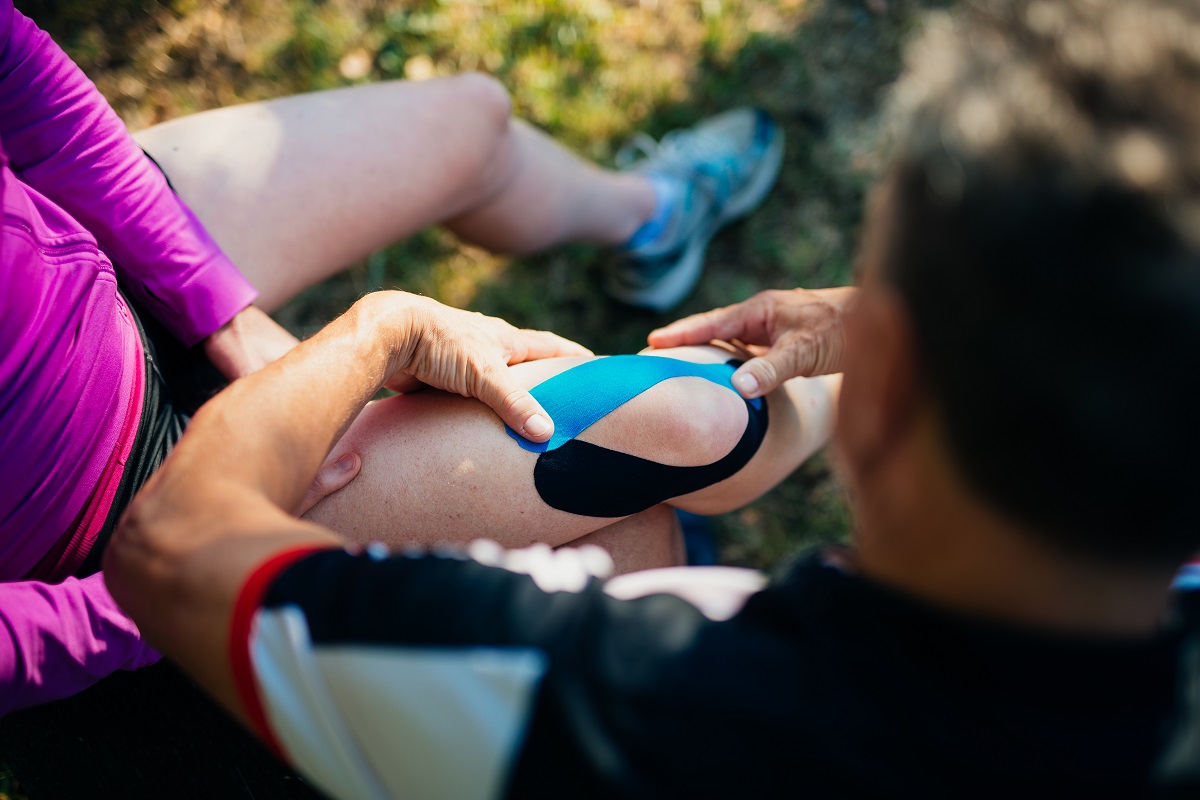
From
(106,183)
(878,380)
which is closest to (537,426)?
(878,380)

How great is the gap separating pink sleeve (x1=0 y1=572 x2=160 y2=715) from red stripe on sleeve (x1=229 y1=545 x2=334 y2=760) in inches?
21.0

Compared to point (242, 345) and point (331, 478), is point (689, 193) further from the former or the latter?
point (331, 478)

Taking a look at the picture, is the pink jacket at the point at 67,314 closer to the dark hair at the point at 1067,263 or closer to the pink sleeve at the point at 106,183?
the pink sleeve at the point at 106,183

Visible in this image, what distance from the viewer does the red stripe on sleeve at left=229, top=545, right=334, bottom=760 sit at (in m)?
0.87

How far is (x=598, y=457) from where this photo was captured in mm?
1472

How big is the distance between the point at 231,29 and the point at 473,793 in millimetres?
3029

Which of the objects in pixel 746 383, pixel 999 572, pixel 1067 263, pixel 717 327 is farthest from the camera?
pixel 717 327

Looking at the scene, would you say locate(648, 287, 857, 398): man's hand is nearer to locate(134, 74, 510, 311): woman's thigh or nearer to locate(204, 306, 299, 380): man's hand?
locate(134, 74, 510, 311): woman's thigh

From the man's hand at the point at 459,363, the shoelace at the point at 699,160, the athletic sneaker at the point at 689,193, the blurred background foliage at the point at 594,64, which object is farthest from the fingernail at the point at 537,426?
the shoelace at the point at 699,160

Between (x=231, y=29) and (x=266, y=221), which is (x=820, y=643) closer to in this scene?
(x=266, y=221)

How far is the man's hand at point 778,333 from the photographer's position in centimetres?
159

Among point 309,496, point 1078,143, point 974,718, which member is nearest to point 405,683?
point 974,718

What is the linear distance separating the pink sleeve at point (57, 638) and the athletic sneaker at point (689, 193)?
5.87 feet

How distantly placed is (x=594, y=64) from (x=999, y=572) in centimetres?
262
